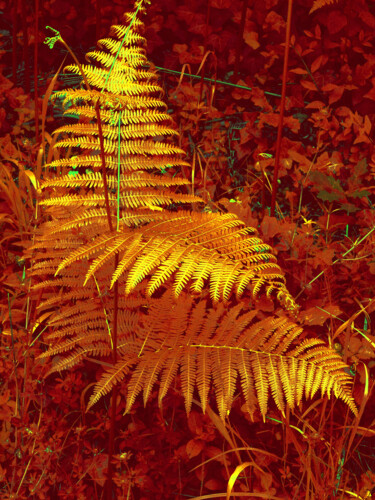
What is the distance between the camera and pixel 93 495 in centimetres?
148

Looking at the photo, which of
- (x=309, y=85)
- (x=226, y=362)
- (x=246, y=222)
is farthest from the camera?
(x=309, y=85)

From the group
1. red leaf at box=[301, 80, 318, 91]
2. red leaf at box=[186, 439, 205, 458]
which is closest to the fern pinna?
red leaf at box=[186, 439, 205, 458]

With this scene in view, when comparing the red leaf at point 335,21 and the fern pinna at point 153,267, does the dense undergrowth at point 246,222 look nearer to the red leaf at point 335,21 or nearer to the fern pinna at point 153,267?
the red leaf at point 335,21

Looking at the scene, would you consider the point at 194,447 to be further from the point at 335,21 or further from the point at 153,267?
the point at 335,21

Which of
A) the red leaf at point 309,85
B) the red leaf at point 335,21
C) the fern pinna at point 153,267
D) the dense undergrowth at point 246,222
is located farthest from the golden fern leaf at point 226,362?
the red leaf at point 335,21

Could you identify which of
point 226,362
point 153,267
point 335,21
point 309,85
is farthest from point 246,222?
point 335,21

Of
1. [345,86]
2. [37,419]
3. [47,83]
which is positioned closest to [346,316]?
[37,419]

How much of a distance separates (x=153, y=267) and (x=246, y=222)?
870mm

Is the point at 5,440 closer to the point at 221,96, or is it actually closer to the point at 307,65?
the point at 221,96

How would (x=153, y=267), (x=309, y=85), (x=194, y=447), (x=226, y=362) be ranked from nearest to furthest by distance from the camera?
(x=153, y=267) < (x=226, y=362) < (x=194, y=447) < (x=309, y=85)

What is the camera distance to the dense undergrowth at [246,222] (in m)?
1.48

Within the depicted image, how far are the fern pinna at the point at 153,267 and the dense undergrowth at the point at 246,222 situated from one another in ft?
0.76

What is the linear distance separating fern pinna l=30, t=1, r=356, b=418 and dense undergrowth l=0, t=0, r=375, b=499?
23cm

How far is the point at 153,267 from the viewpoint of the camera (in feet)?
3.54
